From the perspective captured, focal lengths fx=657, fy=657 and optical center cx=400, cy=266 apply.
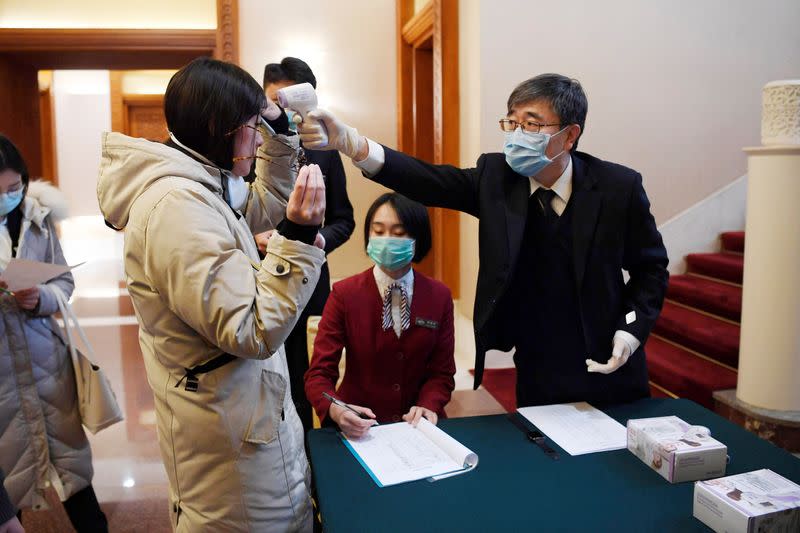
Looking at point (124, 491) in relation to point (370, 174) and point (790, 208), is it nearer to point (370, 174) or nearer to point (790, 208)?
point (370, 174)

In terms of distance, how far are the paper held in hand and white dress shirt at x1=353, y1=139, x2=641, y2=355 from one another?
57 centimetres

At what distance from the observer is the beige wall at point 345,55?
588 centimetres

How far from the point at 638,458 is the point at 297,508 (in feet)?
→ 2.55

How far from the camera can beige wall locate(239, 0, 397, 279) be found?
232 inches

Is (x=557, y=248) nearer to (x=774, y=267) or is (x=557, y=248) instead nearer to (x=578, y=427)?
(x=578, y=427)

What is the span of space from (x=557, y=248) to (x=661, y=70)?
135 inches

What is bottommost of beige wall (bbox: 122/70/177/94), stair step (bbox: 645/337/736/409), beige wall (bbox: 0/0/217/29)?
stair step (bbox: 645/337/736/409)

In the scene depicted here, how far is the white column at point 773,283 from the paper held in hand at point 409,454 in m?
2.24

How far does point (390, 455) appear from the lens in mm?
1521

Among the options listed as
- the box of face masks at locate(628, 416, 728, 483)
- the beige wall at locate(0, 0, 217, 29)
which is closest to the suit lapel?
the box of face masks at locate(628, 416, 728, 483)

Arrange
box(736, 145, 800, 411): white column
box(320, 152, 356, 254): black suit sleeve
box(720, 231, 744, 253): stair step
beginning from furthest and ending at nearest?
box(720, 231, 744, 253): stair step
box(736, 145, 800, 411): white column
box(320, 152, 356, 254): black suit sleeve

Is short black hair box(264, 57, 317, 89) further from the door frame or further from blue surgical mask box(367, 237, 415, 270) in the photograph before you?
the door frame

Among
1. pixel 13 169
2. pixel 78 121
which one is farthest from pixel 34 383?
pixel 78 121

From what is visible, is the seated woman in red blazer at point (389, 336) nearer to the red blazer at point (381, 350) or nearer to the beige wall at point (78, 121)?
the red blazer at point (381, 350)
